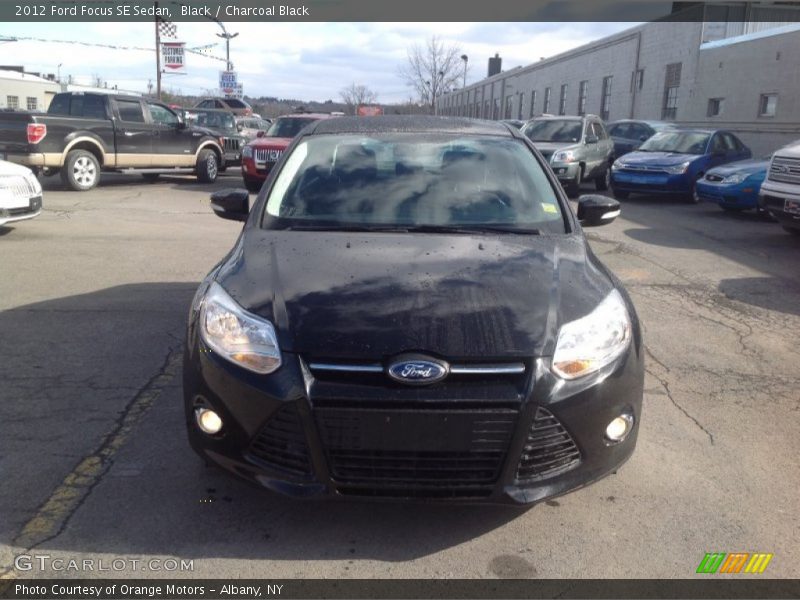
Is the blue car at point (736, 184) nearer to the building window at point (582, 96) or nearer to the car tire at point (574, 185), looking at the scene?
the car tire at point (574, 185)

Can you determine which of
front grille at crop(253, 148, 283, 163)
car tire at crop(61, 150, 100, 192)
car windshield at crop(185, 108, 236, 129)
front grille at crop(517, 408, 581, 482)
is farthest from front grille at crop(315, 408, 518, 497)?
car windshield at crop(185, 108, 236, 129)

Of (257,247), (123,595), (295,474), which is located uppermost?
(257,247)

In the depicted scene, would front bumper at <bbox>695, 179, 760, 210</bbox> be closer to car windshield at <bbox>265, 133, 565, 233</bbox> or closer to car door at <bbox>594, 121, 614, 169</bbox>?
car door at <bbox>594, 121, 614, 169</bbox>

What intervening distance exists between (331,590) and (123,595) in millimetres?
759

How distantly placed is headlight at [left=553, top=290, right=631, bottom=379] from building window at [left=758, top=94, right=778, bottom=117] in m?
24.2

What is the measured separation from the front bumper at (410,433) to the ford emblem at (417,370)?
32 millimetres

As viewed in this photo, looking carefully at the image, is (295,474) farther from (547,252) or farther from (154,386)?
(154,386)

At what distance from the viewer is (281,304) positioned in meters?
3.10

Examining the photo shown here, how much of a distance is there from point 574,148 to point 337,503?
14.0 m

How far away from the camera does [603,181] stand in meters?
17.8

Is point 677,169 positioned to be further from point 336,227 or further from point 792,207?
point 336,227

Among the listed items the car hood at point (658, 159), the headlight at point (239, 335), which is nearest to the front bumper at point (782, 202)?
the car hood at point (658, 159)

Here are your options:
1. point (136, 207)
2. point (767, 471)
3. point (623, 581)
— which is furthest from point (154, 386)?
point (136, 207)

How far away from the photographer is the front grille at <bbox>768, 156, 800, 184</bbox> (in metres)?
9.69
